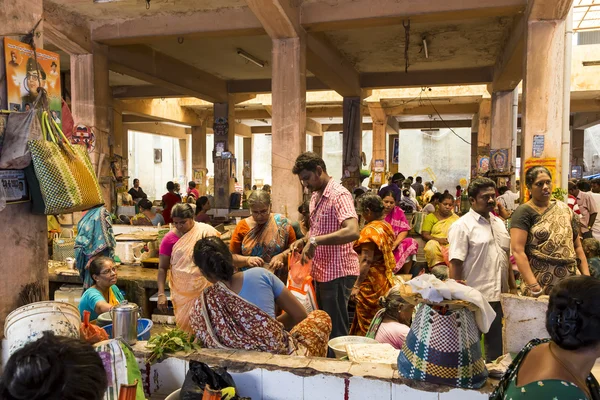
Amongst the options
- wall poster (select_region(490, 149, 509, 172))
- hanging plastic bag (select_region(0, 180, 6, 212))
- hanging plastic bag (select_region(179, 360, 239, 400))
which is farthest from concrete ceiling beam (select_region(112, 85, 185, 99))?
hanging plastic bag (select_region(179, 360, 239, 400))

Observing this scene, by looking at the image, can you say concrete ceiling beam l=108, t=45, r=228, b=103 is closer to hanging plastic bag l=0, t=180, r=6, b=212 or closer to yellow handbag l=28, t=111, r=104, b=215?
yellow handbag l=28, t=111, r=104, b=215

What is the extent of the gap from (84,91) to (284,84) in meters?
3.76

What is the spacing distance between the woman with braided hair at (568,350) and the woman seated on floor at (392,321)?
1715 millimetres

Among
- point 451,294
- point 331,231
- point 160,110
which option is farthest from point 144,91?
point 451,294

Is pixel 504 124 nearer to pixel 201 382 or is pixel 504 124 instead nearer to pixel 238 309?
pixel 238 309

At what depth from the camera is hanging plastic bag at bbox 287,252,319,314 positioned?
373 cm

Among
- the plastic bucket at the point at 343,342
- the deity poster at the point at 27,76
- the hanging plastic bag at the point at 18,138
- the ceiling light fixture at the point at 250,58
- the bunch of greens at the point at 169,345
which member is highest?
the ceiling light fixture at the point at 250,58

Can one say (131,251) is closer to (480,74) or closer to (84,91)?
(84,91)

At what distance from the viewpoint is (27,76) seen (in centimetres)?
303

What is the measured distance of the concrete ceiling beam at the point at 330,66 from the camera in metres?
8.96

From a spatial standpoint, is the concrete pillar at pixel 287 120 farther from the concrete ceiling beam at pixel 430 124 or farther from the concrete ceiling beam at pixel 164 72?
the concrete ceiling beam at pixel 430 124

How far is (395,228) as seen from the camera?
20.5 feet

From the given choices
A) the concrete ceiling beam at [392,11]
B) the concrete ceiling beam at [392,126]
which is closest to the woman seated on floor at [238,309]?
the concrete ceiling beam at [392,11]

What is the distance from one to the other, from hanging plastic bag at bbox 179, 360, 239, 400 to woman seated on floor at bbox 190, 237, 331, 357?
0.37 meters
